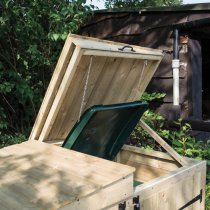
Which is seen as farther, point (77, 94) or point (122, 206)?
point (77, 94)

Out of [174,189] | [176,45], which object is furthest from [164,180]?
[176,45]

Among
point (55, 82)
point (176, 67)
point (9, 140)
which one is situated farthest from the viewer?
point (9, 140)

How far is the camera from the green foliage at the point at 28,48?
16.2ft

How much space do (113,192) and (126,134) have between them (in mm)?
1338

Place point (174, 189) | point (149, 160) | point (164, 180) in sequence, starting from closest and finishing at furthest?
point (164, 180) → point (174, 189) → point (149, 160)

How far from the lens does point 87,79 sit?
8.05 ft

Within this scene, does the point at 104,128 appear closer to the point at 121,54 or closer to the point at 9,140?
the point at 121,54

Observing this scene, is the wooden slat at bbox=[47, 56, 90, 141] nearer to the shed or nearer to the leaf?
the shed

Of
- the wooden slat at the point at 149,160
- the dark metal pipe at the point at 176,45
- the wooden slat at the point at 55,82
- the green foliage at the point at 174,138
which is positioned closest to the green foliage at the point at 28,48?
the dark metal pipe at the point at 176,45

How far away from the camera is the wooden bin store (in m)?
1.70

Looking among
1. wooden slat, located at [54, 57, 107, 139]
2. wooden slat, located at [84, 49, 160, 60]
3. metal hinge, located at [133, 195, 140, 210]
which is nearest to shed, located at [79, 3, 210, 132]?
wooden slat, located at [84, 49, 160, 60]

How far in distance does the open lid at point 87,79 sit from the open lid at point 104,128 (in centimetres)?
18

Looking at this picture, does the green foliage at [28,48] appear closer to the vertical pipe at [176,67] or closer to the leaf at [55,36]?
the leaf at [55,36]

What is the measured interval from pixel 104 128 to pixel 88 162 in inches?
28.8
